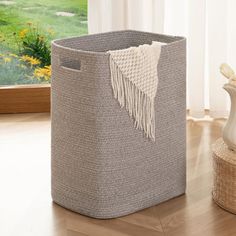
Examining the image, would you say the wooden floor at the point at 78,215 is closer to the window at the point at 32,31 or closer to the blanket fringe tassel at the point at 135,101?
the blanket fringe tassel at the point at 135,101

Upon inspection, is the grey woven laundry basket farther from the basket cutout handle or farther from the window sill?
the window sill

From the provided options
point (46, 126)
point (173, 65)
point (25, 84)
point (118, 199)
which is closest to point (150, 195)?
point (118, 199)

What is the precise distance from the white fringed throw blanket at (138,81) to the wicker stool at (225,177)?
0.78ft

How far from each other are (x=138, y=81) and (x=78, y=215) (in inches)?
18.8

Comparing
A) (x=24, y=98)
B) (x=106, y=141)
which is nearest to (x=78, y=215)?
(x=106, y=141)

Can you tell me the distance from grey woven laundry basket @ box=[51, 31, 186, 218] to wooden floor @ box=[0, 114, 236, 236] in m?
0.05

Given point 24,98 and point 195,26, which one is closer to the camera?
point 195,26

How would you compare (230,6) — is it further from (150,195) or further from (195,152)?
(150,195)

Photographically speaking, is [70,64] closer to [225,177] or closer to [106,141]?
[106,141]

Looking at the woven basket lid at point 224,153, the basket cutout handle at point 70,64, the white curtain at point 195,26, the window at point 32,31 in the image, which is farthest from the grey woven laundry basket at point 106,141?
the window at point 32,31

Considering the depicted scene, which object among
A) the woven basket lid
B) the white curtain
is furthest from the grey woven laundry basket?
the white curtain

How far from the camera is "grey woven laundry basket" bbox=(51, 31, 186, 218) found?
2.21 m

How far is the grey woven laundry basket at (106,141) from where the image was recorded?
7.25ft

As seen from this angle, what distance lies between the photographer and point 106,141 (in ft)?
7.30
